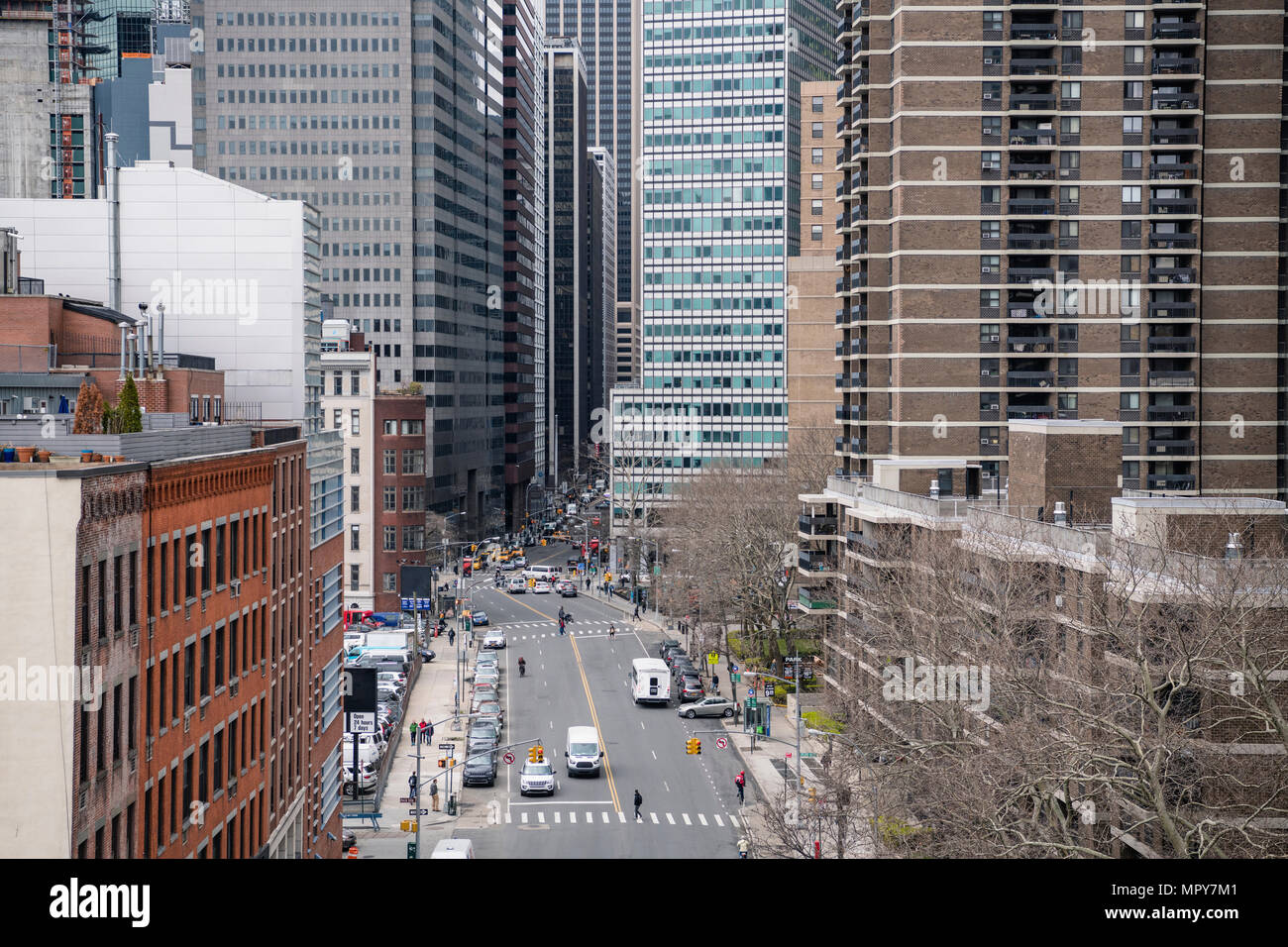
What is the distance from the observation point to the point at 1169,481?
70562 millimetres

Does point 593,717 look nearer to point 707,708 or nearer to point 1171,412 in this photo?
point 707,708

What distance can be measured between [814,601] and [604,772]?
17.9 metres

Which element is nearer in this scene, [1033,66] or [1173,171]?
[1033,66]

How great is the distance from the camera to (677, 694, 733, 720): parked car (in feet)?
249

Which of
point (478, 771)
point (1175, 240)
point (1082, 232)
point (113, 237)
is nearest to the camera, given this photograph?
point (113, 237)

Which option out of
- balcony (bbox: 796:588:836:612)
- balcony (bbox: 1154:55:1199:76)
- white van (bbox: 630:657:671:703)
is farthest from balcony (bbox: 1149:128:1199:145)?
white van (bbox: 630:657:671:703)

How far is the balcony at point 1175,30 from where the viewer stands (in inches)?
2753

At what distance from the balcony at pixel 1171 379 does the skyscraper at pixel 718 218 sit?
72793 mm

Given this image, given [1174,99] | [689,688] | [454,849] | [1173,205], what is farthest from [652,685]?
[1174,99]

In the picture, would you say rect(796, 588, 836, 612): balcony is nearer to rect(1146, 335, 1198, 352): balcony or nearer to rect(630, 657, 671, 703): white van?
rect(630, 657, 671, 703): white van

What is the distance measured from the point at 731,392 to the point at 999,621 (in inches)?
4269

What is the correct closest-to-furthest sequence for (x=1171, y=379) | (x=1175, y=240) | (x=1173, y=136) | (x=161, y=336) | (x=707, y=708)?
(x=161, y=336) → (x=1173, y=136) → (x=1175, y=240) → (x=1171, y=379) → (x=707, y=708)

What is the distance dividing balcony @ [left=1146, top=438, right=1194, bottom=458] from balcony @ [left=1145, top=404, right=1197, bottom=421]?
1.17 meters

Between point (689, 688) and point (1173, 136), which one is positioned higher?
point (1173, 136)
